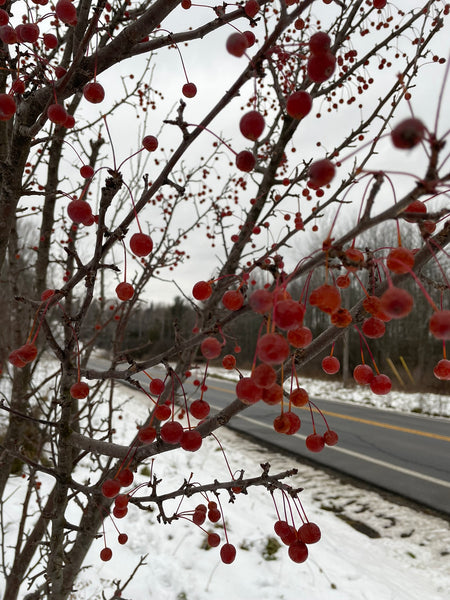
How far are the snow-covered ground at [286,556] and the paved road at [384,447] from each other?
543 millimetres

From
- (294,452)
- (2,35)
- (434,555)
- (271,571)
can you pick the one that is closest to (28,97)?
(2,35)

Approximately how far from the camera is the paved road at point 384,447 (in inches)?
239

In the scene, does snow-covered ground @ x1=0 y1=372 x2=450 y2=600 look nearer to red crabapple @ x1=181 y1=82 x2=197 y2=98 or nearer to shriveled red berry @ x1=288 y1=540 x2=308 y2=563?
shriveled red berry @ x1=288 y1=540 x2=308 y2=563

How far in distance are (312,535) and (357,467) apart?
21.2 feet

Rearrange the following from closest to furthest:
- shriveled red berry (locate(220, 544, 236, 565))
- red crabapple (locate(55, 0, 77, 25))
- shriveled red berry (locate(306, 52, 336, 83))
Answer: shriveled red berry (locate(306, 52, 336, 83)) → red crabapple (locate(55, 0, 77, 25)) → shriveled red berry (locate(220, 544, 236, 565))

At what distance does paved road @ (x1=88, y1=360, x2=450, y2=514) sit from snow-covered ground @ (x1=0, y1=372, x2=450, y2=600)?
1.78 feet

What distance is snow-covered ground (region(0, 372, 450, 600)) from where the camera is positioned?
11.8 feet

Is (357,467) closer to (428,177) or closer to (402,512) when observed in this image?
(402,512)

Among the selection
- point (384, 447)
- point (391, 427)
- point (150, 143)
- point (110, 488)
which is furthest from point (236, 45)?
point (391, 427)

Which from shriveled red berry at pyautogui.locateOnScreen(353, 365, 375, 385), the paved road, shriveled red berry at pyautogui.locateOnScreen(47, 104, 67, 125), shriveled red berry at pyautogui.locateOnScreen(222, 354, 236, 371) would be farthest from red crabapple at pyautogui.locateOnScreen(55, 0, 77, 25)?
the paved road

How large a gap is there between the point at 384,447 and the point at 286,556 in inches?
178

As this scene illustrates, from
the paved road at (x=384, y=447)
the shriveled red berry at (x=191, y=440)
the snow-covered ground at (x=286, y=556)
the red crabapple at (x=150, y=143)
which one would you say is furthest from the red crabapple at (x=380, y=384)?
the paved road at (x=384, y=447)

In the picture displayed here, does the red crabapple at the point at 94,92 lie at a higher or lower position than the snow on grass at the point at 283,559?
higher

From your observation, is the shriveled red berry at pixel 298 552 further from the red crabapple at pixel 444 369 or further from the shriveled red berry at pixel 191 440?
the red crabapple at pixel 444 369
